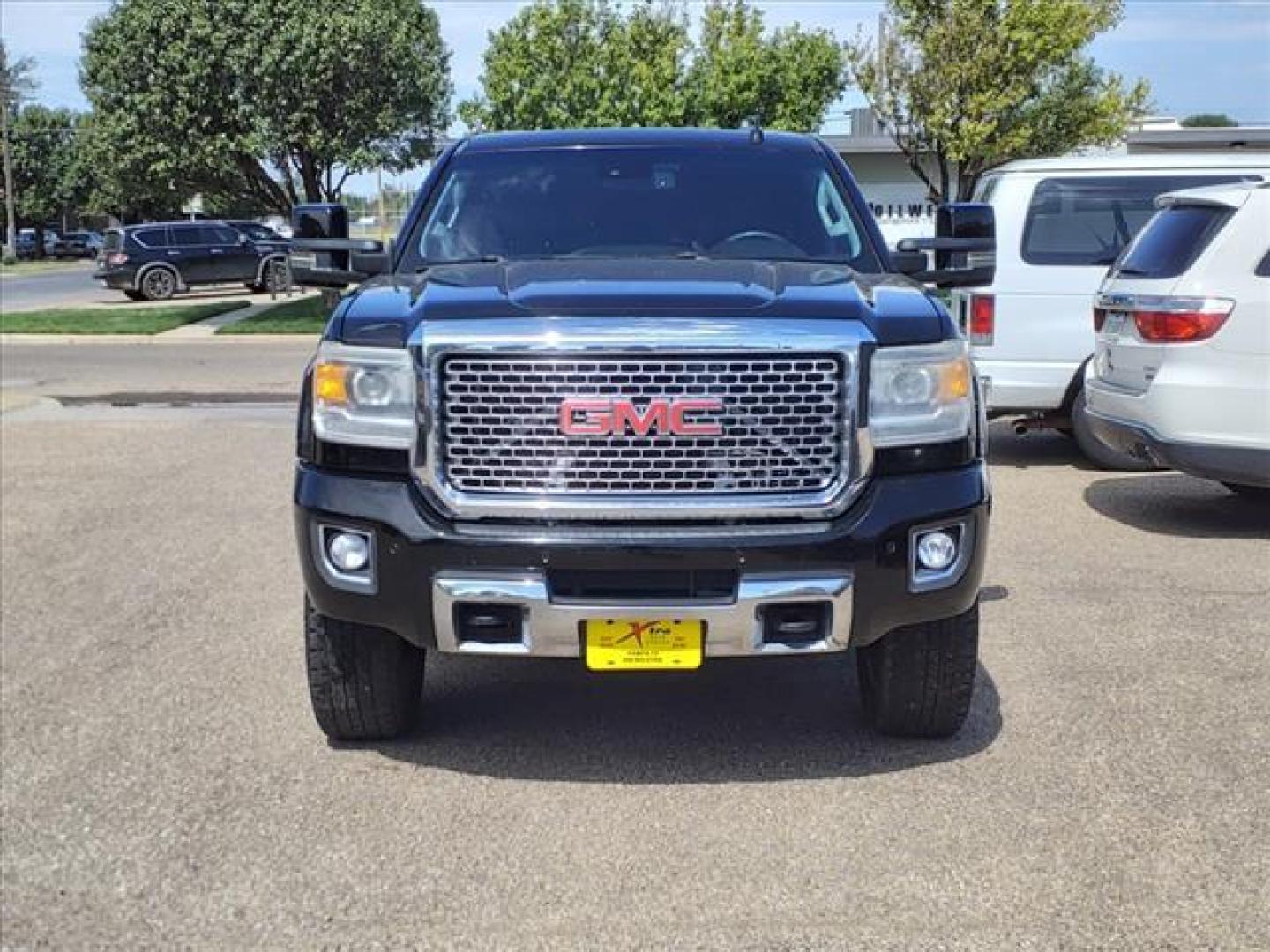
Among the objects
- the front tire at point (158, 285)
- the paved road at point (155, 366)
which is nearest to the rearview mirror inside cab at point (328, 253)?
the paved road at point (155, 366)

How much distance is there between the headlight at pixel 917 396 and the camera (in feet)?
12.8

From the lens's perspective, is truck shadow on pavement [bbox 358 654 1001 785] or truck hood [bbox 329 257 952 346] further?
truck shadow on pavement [bbox 358 654 1001 785]

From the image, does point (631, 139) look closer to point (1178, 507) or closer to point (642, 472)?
point (642, 472)

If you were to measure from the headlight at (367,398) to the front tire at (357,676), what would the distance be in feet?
2.10

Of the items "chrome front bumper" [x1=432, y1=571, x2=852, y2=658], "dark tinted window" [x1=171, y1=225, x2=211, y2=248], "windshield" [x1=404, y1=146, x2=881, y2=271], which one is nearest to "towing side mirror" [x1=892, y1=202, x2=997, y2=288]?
"windshield" [x1=404, y1=146, x2=881, y2=271]

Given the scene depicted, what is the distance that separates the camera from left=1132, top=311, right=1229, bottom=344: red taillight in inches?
285

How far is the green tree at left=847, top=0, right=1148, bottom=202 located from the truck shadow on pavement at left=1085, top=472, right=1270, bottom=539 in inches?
734

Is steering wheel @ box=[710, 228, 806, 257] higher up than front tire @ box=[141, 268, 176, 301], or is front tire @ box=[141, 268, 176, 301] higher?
steering wheel @ box=[710, 228, 806, 257]

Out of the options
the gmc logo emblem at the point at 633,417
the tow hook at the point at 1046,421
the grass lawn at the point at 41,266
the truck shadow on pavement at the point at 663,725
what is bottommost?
the grass lawn at the point at 41,266

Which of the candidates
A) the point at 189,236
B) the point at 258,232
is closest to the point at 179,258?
the point at 189,236

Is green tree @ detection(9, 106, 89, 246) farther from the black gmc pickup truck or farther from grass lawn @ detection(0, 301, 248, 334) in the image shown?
the black gmc pickup truck

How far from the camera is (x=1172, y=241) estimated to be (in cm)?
766

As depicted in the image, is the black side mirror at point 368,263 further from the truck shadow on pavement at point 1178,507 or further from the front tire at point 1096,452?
the front tire at point 1096,452

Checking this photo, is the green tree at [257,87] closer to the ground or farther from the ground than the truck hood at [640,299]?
farther from the ground
